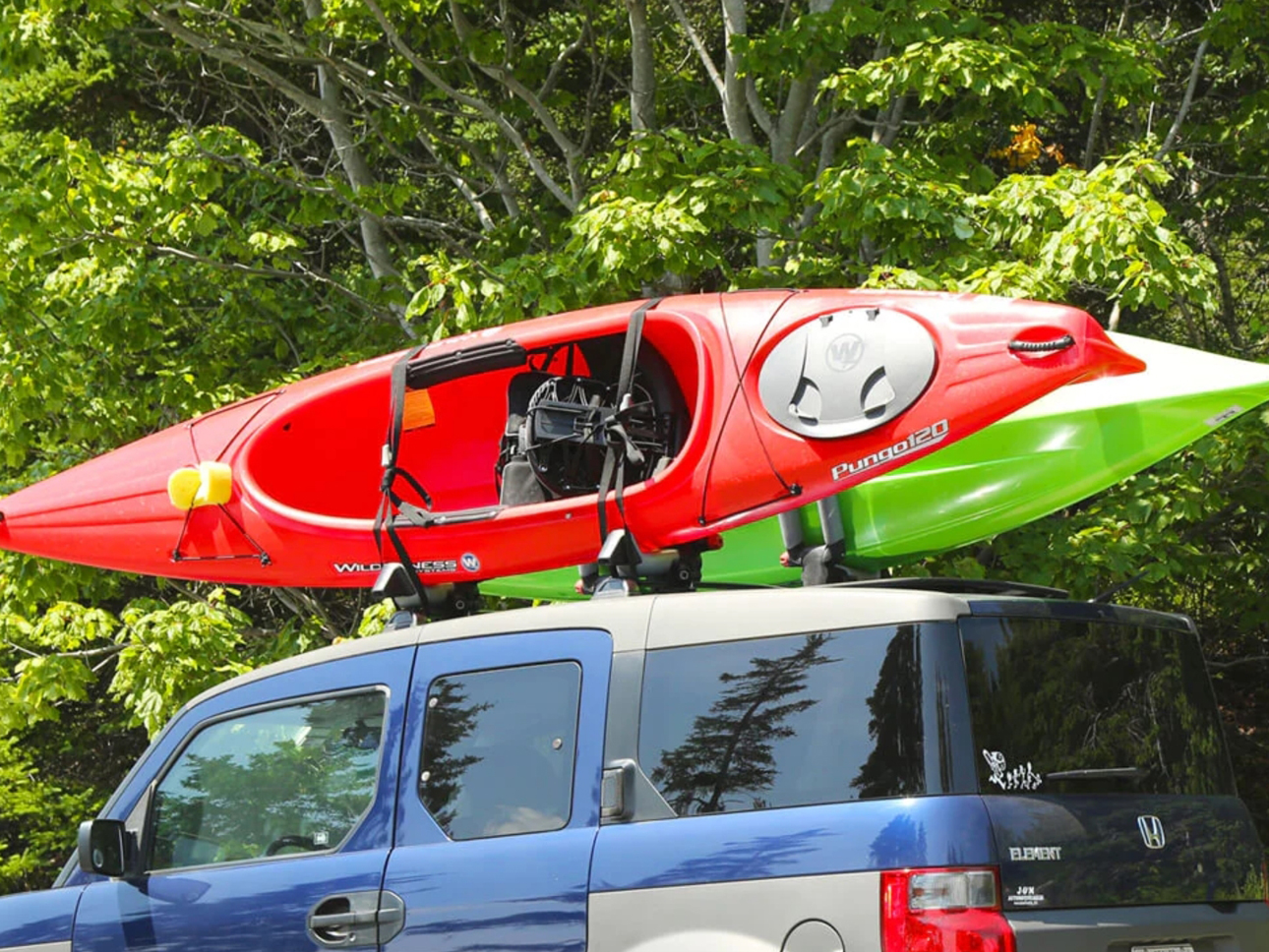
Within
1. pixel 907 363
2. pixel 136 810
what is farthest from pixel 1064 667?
pixel 136 810

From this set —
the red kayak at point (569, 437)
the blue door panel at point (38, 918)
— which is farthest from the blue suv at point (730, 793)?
the red kayak at point (569, 437)

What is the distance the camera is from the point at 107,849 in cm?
501

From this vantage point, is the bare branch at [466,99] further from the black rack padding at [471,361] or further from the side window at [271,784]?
the side window at [271,784]

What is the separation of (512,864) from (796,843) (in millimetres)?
867

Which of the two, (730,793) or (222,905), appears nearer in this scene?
(730,793)

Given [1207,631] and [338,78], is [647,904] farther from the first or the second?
[1207,631]

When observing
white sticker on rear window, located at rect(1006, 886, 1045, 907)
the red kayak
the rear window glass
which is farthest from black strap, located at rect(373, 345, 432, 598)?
white sticker on rear window, located at rect(1006, 886, 1045, 907)

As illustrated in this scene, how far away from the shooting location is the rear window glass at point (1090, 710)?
3.79 m

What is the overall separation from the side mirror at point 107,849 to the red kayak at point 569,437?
5.36 feet

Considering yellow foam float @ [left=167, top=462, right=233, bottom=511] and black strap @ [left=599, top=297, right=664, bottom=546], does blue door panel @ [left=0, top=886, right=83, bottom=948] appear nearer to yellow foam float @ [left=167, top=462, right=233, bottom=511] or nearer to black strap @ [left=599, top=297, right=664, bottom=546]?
black strap @ [left=599, top=297, right=664, bottom=546]

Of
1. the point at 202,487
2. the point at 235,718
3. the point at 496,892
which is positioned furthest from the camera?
the point at 202,487

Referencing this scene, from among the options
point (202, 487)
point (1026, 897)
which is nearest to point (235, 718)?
point (202, 487)

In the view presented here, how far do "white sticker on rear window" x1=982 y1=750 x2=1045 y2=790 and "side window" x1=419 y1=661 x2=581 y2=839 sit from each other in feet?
3.70

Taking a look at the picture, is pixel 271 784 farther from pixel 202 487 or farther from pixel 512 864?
pixel 202 487
